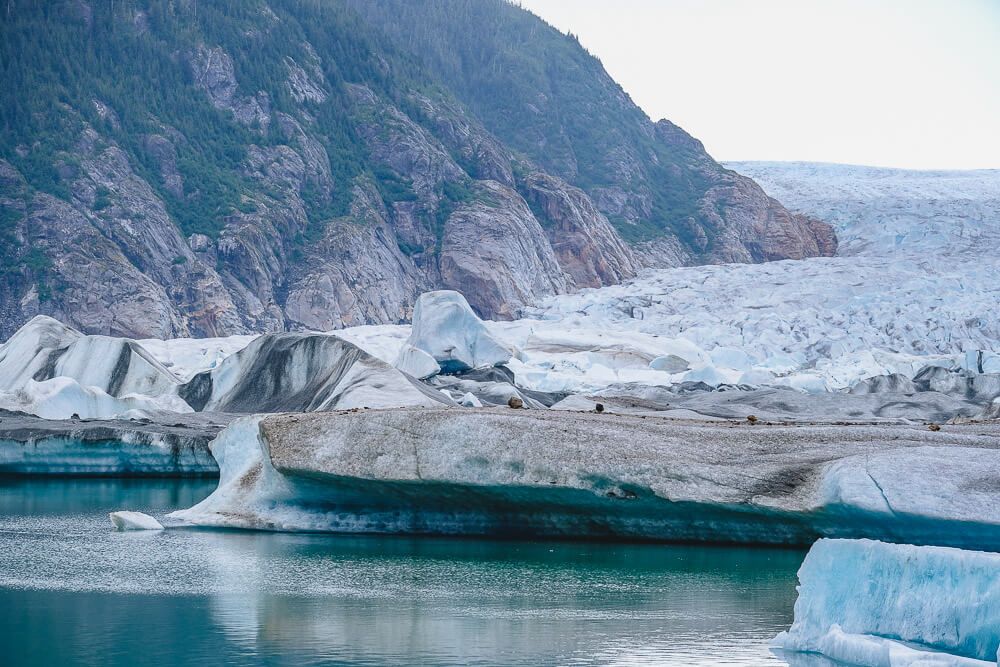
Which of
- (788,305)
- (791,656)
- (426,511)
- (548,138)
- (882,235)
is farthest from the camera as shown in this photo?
(548,138)

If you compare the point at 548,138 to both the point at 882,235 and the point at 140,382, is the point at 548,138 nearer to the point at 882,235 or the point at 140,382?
the point at 882,235

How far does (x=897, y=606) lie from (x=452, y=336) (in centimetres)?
2492

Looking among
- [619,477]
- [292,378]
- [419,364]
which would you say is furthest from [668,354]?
[619,477]

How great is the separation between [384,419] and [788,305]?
3791 centimetres

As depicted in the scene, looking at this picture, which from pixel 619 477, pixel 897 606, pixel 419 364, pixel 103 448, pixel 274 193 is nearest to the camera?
pixel 897 606

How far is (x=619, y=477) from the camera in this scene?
11320 millimetres

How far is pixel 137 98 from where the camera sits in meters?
54.2

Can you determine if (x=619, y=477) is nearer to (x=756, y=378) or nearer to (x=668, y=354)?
(x=756, y=378)

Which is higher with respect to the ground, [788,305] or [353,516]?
[788,305]

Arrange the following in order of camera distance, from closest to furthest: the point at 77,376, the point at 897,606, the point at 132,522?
the point at 897,606 < the point at 132,522 < the point at 77,376

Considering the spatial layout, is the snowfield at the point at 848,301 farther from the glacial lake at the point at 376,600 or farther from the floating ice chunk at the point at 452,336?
the glacial lake at the point at 376,600

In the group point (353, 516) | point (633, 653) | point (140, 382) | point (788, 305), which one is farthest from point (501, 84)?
point (633, 653)

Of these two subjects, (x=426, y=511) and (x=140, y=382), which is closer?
(x=426, y=511)

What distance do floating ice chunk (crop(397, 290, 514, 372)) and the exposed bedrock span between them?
17.9 metres
